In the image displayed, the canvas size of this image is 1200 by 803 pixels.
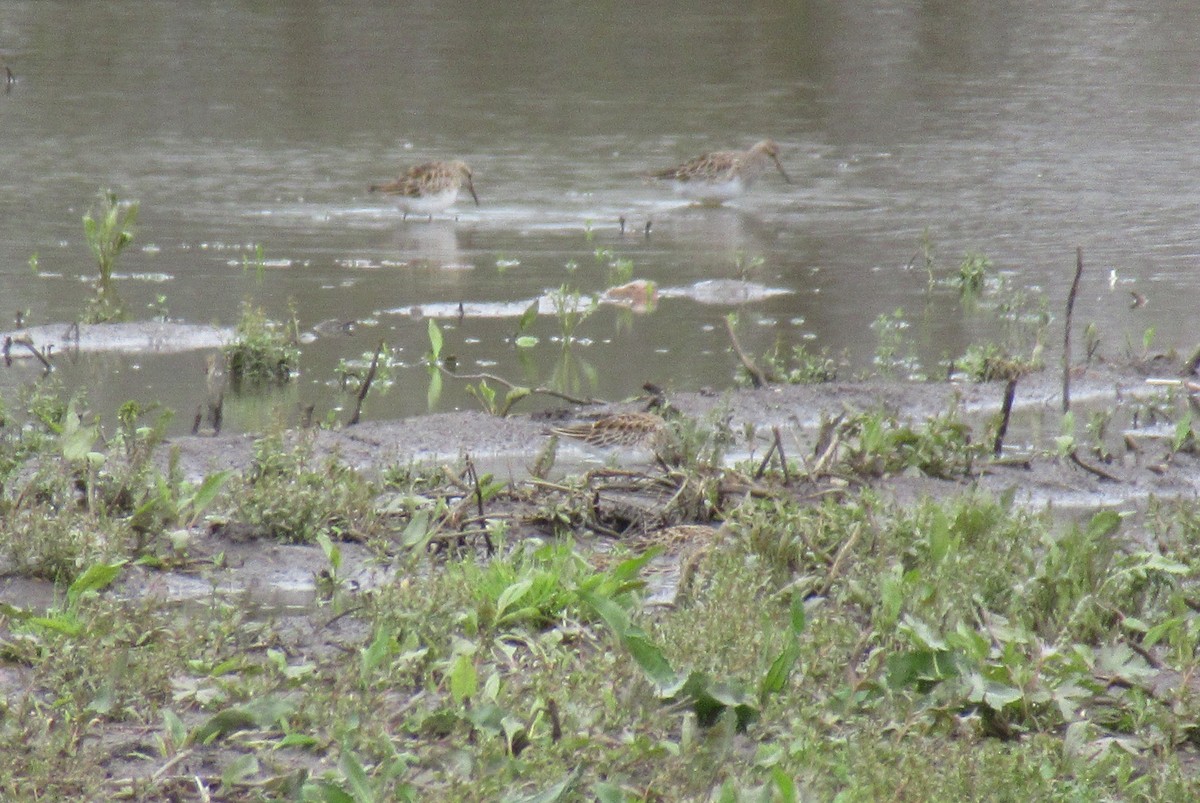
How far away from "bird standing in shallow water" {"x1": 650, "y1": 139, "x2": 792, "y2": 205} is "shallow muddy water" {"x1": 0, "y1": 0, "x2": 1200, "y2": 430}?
0.18 metres

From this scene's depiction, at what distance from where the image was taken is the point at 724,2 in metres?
28.1

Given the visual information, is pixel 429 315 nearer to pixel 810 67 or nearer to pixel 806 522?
pixel 806 522

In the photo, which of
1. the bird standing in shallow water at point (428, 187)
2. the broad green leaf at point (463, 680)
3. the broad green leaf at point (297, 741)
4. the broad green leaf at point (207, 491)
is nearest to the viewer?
the broad green leaf at point (297, 741)

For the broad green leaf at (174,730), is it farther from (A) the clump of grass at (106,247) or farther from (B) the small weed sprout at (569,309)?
(A) the clump of grass at (106,247)

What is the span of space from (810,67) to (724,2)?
25.0ft

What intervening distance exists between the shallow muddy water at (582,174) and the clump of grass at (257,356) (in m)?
0.18

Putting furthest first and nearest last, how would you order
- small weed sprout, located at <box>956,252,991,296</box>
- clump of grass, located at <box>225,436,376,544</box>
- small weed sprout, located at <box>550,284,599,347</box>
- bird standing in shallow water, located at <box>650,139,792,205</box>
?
1. bird standing in shallow water, located at <box>650,139,792,205</box>
2. small weed sprout, located at <box>956,252,991,296</box>
3. small weed sprout, located at <box>550,284,599,347</box>
4. clump of grass, located at <box>225,436,376,544</box>

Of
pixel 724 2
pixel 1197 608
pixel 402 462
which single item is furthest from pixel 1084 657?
pixel 724 2

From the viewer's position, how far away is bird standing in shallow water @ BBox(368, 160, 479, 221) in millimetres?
12266

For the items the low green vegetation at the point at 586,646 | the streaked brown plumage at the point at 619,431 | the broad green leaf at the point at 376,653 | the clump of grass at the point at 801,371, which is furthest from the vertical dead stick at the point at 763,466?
the clump of grass at the point at 801,371

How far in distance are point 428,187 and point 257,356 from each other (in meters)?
4.31

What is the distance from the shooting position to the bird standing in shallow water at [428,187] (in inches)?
483

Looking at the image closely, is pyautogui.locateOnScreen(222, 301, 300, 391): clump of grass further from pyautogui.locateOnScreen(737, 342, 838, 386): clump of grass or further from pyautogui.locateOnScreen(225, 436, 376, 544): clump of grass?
pyautogui.locateOnScreen(225, 436, 376, 544): clump of grass

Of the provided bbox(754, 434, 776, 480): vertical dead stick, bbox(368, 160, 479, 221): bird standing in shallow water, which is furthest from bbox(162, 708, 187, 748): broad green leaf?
bbox(368, 160, 479, 221): bird standing in shallow water
